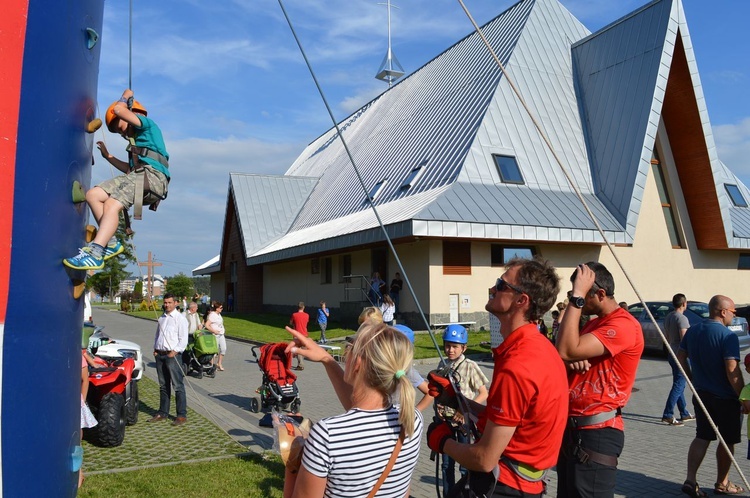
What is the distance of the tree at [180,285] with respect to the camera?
63.5m

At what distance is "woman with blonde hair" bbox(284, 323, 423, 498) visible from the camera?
2504 mm

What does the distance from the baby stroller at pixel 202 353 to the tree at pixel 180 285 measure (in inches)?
1898

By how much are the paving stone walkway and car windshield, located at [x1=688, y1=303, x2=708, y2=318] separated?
1841mm

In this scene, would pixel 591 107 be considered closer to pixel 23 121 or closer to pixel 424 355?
pixel 424 355

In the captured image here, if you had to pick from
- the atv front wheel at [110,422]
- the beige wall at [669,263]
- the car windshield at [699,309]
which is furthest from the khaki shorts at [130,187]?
the beige wall at [669,263]

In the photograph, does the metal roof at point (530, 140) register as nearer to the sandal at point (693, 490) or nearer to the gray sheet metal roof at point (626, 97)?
the gray sheet metal roof at point (626, 97)

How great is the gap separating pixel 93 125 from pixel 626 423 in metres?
8.85

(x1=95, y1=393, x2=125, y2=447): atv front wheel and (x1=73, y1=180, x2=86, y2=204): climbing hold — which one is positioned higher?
(x1=73, y1=180, x2=86, y2=204): climbing hold

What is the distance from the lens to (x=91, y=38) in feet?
11.2

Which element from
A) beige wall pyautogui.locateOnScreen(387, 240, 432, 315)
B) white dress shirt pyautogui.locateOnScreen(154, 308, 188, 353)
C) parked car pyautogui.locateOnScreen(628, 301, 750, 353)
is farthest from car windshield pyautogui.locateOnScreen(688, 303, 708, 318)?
white dress shirt pyautogui.locateOnScreen(154, 308, 188, 353)

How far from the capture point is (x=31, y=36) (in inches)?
115

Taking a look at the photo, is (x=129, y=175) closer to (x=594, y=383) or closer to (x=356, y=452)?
(x=356, y=452)

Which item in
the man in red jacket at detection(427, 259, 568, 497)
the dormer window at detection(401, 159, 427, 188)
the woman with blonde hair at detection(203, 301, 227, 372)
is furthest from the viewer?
the dormer window at detection(401, 159, 427, 188)

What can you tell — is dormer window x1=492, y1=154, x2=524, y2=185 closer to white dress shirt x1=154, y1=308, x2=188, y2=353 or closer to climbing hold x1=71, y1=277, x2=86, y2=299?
white dress shirt x1=154, y1=308, x2=188, y2=353
